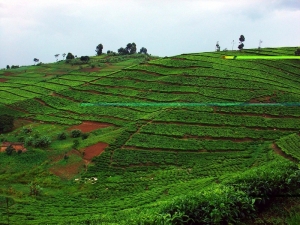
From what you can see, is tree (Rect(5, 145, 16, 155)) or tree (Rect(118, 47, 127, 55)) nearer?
tree (Rect(5, 145, 16, 155))

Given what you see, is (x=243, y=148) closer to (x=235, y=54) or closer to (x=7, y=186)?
(x=7, y=186)

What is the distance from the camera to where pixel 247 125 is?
154 ft

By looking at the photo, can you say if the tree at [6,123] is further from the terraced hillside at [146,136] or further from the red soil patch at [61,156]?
the red soil patch at [61,156]

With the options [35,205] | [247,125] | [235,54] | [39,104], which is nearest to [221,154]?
[247,125]

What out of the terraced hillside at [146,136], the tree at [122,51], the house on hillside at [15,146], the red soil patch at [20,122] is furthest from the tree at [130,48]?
the house on hillside at [15,146]

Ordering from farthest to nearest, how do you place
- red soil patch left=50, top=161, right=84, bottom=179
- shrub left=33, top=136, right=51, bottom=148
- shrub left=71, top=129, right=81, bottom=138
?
shrub left=71, top=129, right=81, bottom=138 → shrub left=33, top=136, right=51, bottom=148 → red soil patch left=50, top=161, right=84, bottom=179

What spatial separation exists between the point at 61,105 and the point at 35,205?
115 ft

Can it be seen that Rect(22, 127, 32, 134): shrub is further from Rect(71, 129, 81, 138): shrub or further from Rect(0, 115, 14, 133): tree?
Rect(71, 129, 81, 138): shrub

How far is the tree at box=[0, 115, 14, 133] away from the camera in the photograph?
53969 millimetres

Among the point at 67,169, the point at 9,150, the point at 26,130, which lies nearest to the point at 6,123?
the point at 26,130

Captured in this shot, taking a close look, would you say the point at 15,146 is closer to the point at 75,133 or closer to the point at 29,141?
the point at 29,141

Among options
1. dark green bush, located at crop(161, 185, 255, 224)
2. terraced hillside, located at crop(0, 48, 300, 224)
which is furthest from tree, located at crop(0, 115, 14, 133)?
dark green bush, located at crop(161, 185, 255, 224)

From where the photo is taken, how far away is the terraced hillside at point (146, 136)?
3228cm

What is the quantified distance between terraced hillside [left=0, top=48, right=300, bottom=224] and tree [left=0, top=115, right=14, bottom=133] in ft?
5.04
